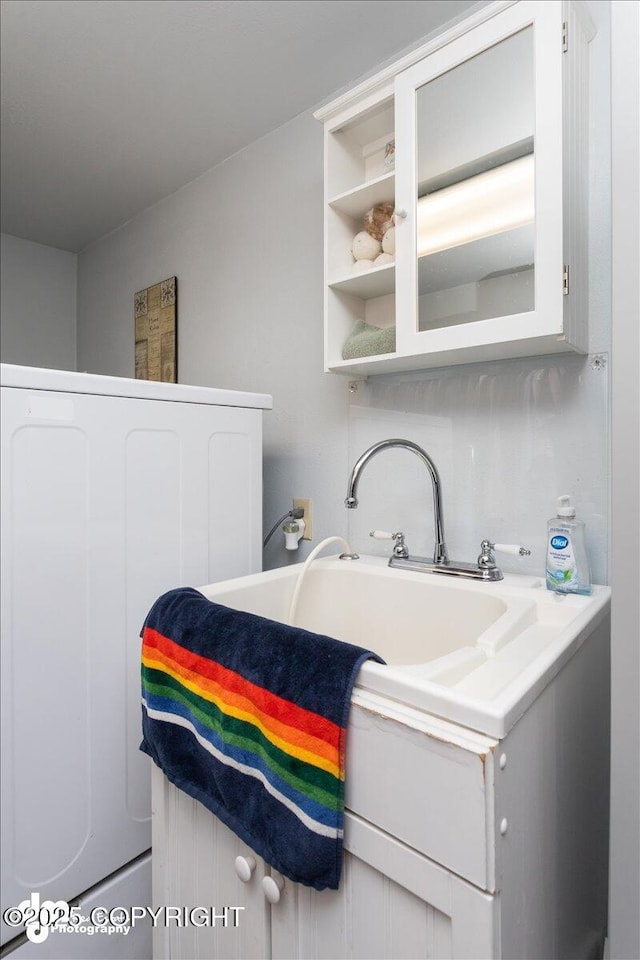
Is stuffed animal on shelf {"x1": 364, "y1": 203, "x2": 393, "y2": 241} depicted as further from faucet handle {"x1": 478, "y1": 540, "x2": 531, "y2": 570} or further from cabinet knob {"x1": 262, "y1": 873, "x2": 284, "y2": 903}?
cabinet knob {"x1": 262, "y1": 873, "x2": 284, "y2": 903}

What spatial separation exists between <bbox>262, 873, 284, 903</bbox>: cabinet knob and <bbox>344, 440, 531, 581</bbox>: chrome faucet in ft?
2.15

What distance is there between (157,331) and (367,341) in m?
1.32

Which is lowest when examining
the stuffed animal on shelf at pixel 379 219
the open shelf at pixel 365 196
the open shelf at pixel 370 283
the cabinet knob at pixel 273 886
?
the cabinet knob at pixel 273 886

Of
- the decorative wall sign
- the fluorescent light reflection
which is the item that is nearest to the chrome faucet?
the fluorescent light reflection

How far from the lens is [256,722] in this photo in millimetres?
770

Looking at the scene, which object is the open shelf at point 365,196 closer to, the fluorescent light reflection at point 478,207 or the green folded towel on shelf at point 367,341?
the fluorescent light reflection at point 478,207

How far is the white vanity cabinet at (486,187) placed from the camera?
956mm

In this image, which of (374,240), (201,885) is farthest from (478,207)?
(201,885)

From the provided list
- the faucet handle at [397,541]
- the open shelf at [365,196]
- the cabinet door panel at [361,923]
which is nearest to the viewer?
the cabinet door panel at [361,923]

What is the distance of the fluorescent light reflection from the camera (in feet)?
3.29

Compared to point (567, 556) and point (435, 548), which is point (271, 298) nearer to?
point (435, 548)

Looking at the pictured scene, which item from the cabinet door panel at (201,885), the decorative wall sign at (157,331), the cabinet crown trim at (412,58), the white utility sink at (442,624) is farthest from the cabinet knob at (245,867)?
the decorative wall sign at (157,331)

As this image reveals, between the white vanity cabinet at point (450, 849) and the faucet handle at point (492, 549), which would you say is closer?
the white vanity cabinet at point (450, 849)

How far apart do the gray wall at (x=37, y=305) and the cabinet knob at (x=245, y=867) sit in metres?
2.46
